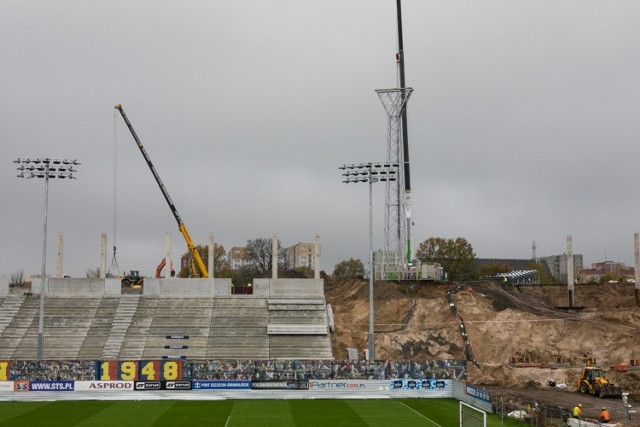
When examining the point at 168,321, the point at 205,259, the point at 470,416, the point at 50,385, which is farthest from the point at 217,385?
the point at 205,259

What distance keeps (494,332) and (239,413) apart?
3459 centimetres

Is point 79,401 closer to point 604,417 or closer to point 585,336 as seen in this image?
point 604,417

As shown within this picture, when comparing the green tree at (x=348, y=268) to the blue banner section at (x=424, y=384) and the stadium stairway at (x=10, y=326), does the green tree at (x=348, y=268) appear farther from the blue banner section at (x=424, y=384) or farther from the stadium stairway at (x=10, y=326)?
the blue banner section at (x=424, y=384)

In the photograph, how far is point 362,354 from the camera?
62.9 metres

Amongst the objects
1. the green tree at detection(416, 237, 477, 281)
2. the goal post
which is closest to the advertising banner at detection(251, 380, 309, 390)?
the goal post

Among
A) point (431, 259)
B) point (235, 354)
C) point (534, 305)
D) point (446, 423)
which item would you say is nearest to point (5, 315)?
point (235, 354)

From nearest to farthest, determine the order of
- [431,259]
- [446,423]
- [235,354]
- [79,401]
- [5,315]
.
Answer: [446,423]
[79,401]
[235,354]
[5,315]
[431,259]

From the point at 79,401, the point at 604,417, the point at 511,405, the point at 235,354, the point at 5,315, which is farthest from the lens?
the point at 5,315

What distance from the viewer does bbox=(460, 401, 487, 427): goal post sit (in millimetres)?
29059

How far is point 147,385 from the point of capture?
4375 centimetres

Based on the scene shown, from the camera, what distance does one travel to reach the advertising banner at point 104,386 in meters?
43.4

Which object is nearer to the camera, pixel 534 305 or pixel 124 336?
pixel 124 336

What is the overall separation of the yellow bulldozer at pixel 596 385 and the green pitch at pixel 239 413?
10.5 meters

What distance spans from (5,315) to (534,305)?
5542 centimetres
